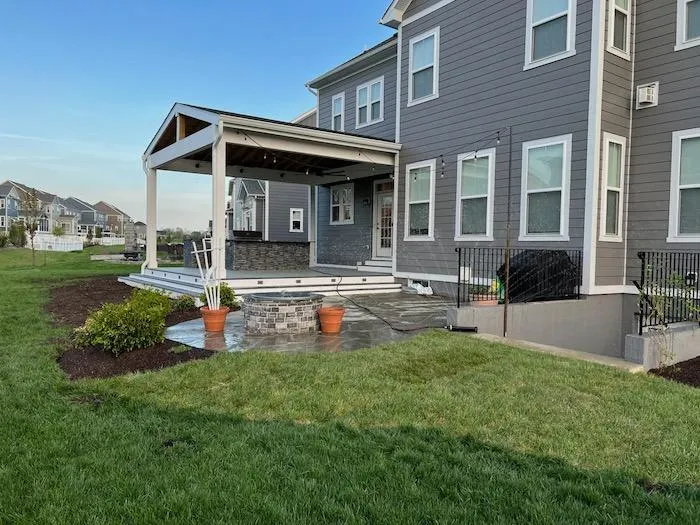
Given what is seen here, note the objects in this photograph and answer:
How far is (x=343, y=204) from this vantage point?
14.6 metres

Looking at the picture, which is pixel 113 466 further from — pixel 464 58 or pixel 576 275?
pixel 464 58

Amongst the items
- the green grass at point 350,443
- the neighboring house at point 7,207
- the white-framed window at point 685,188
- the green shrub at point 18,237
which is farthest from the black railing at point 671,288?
the neighboring house at point 7,207

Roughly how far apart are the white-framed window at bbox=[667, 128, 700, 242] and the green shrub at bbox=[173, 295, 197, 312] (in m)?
7.78

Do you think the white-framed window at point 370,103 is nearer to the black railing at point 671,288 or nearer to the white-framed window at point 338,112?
the white-framed window at point 338,112

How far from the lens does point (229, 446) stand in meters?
3.00

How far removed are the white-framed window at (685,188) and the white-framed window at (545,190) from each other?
1.48 metres

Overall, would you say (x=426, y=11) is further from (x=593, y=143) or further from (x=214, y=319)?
(x=214, y=319)

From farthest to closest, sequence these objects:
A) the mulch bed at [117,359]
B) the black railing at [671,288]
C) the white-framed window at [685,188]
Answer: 1. the white-framed window at [685,188]
2. the black railing at [671,288]
3. the mulch bed at [117,359]

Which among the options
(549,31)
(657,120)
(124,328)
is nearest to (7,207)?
(124,328)

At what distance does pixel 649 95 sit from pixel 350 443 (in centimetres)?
768

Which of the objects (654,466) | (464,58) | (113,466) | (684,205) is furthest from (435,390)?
(464,58)

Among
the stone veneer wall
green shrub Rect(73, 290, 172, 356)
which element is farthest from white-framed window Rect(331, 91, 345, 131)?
green shrub Rect(73, 290, 172, 356)

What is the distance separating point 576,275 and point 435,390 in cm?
478

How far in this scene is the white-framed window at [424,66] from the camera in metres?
10.6
